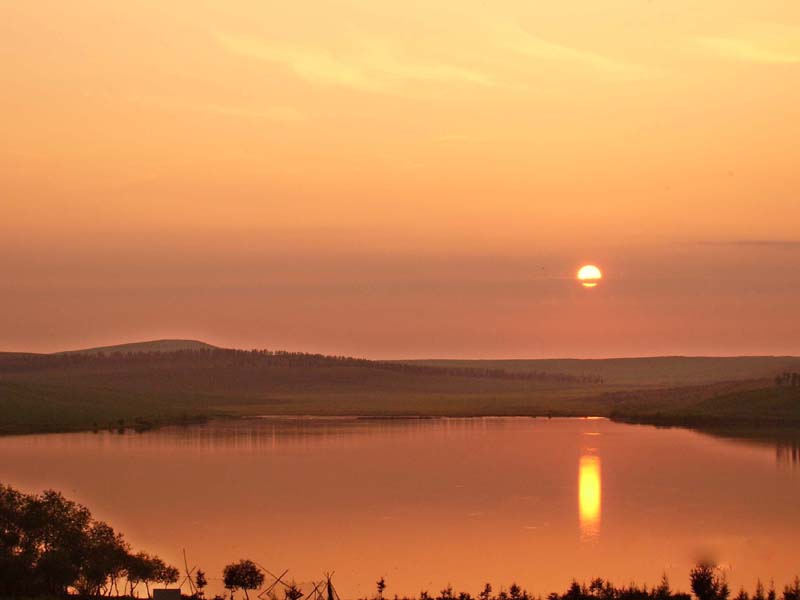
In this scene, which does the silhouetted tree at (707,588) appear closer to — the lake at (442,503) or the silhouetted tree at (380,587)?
the lake at (442,503)

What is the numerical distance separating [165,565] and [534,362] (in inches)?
6282

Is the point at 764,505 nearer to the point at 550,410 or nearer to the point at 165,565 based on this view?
the point at 165,565

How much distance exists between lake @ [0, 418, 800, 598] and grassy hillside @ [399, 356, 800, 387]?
106065 millimetres

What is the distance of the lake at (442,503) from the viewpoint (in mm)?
21031

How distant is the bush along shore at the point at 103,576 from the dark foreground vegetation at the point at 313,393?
35296 mm

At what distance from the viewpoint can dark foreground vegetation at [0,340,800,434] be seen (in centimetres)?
5753

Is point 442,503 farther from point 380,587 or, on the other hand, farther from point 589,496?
point 380,587

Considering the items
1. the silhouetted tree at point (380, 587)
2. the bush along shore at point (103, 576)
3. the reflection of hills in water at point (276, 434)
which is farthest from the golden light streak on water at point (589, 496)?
the reflection of hills in water at point (276, 434)

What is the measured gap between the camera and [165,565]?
20.2 meters

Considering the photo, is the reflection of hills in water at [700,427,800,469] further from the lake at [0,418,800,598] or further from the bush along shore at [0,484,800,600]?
the bush along shore at [0,484,800,600]

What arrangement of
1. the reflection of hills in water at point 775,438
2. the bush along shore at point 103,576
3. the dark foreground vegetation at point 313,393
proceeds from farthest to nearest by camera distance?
the dark foreground vegetation at point 313,393, the reflection of hills in water at point 775,438, the bush along shore at point 103,576

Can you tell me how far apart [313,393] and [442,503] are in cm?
7008

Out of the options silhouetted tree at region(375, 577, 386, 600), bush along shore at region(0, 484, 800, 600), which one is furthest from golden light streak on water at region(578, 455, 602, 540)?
silhouetted tree at region(375, 577, 386, 600)

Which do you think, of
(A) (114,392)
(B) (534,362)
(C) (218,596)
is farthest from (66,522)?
(B) (534,362)
